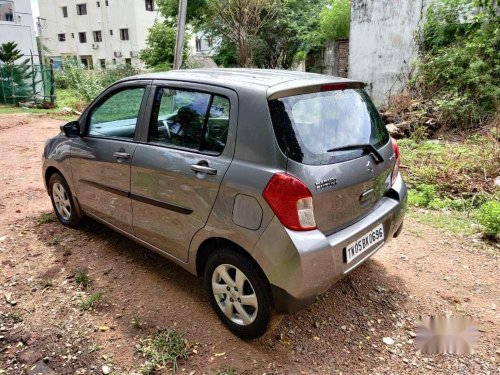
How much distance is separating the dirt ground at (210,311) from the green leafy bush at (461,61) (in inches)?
207

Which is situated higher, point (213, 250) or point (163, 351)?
point (213, 250)

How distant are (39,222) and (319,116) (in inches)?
137

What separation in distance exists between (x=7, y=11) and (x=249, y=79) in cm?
1930

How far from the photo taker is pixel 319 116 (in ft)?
8.02

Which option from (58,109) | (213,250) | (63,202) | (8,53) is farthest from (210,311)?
(8,53)

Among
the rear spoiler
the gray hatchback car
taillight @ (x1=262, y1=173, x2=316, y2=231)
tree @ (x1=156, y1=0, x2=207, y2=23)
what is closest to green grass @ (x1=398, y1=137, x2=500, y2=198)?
the gray hatchback car

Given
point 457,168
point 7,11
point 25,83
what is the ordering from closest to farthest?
point 457,168 → point 25,83 → point 7,11

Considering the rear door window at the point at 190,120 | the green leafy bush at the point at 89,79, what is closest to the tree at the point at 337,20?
the green leafy bush at the point at 89,79

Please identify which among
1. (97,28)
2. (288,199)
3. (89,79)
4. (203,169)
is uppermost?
(97,28)

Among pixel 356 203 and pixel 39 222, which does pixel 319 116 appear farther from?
pixel 39 222

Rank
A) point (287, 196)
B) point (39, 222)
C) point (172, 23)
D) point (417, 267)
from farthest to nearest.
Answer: point (172, 23)
point (39, 222)
point (417, 267)
point (287, 196)

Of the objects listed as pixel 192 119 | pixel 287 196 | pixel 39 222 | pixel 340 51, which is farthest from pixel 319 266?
pixel 340 51

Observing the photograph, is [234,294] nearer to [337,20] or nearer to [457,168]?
[457,168]

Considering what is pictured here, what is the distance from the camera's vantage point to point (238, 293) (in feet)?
8.23
